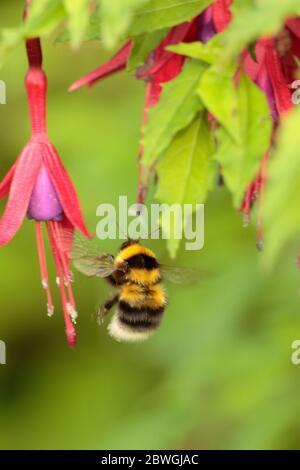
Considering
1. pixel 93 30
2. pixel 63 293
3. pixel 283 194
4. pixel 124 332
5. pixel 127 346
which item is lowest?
pixel 127 346

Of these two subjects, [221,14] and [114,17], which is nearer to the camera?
[114,17]

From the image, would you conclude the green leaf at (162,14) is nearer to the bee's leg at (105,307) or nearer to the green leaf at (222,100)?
the green leaf at (222,100)

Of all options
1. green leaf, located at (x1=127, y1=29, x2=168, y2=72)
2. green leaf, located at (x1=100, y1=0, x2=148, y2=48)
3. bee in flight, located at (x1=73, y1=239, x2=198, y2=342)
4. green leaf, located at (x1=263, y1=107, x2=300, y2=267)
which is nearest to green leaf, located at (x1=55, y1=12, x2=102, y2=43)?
green leaf, located at (x1=127, y1=29, x2=168, y2=72)

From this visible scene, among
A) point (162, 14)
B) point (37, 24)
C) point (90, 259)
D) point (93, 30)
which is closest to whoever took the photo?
point (37, 24)

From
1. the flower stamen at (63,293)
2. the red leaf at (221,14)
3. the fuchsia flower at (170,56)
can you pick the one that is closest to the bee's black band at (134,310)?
the flower stamen at (63,293)

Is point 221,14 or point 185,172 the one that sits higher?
point 221,14

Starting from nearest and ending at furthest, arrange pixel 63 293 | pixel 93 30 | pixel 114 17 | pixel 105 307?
1. pixel 114 17
2. pixel 93 30
3. pixel 63 293
4. pixel 105 307

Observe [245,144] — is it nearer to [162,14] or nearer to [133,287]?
[162,14]

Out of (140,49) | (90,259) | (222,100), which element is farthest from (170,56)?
(90,259)
